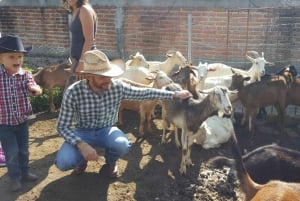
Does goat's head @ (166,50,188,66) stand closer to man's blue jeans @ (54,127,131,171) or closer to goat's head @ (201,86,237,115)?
goat's head @ (201,86,237,115)

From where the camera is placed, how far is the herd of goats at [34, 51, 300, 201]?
5.11 metres

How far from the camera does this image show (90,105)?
423cm

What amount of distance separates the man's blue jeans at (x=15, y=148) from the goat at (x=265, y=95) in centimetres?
387

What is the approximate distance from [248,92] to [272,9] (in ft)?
7.55

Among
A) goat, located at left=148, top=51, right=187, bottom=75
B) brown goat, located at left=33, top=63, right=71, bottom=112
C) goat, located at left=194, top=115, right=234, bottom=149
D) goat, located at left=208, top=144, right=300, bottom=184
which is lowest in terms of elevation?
goat, located at left=194, top=115, right=234, bottom=149

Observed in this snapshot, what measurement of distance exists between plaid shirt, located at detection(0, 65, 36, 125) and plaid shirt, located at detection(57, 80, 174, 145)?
1.61 ft

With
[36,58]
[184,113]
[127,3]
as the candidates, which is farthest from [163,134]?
[36,58]

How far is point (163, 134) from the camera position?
6125mm

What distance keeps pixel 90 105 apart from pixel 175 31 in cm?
536

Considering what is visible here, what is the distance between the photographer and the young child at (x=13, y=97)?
420cm

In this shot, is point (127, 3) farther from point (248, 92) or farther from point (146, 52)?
point (248, 92)

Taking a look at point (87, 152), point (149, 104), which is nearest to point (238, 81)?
point (149, 104)

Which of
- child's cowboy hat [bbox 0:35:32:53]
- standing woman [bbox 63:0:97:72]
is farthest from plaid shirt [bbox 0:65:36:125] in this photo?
standing woman [bbox 63:0:97:72]

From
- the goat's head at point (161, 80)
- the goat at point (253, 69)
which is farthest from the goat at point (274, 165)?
the goat at point (253, 69)
